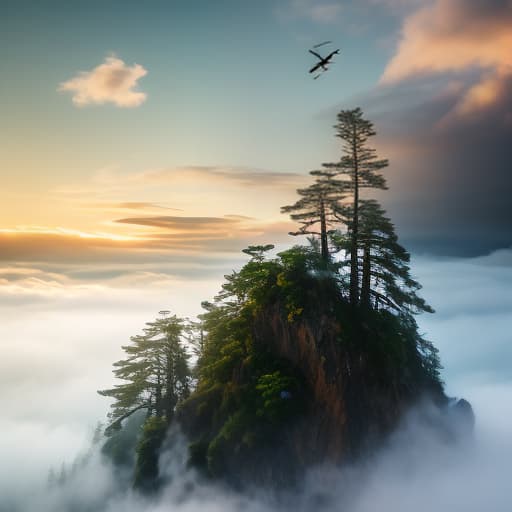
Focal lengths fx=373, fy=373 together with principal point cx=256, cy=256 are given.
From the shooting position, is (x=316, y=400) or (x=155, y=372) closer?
(x=316, y=400)

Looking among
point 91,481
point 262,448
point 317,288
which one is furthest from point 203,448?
point 91,481

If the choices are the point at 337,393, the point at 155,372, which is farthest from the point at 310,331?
the point at 155,372

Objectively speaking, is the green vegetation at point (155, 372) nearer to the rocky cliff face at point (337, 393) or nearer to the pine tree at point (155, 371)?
the pine tree at point (155, 371)

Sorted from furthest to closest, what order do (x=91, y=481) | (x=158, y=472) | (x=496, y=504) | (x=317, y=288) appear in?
(x=91, y=481) < (x=496, y=504) < (x=158, y=472) < (x=317, y=288)

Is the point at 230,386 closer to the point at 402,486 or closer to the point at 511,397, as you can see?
the point at 402,486

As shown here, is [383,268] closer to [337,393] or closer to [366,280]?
[366,280]

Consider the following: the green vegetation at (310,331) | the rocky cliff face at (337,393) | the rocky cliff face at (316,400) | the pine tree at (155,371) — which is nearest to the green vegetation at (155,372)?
the pine tree at (155,371)

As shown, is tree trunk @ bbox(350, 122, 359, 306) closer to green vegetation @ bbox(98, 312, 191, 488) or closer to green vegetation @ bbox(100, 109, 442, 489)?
green vegetation @ bbox(100, 109, 442, 489)

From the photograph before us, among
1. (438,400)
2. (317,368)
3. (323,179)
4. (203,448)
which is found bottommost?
(203,448)

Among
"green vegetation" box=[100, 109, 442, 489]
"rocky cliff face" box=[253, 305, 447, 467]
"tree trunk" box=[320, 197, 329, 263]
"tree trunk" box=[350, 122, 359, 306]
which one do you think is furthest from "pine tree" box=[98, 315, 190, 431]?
"tree trunk" box=[350, 122, 359, 306]
